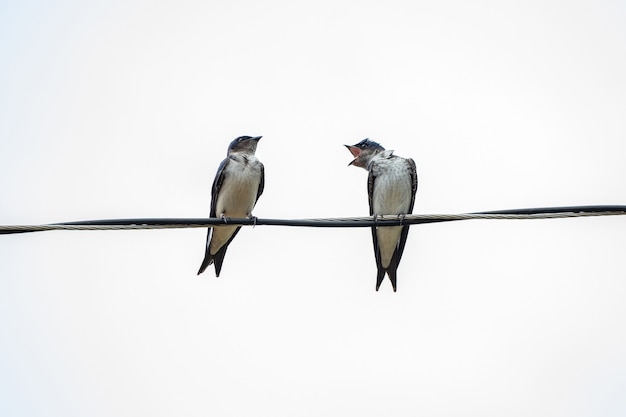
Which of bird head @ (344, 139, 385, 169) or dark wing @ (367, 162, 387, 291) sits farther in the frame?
bird head @ (344, 139, 385, 169)

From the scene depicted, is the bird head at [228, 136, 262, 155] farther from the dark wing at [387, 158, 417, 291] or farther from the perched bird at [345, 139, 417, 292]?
the dark wing at [387, 158, 417, 291]

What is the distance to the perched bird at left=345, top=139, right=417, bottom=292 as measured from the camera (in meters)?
9.29

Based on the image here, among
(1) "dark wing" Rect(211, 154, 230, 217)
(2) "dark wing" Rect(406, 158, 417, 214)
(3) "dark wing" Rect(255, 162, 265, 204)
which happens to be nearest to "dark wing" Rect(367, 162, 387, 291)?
Result: (2) "dark wing" Rect(406, 158, 417, 214)

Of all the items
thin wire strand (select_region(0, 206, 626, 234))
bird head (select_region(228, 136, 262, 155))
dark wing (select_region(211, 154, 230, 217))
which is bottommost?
thin wire strand (select_region(0, 206, 626, 234))

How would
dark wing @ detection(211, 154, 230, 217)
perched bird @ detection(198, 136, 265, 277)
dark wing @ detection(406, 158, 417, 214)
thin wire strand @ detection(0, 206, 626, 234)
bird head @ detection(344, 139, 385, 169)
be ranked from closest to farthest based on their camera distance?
thin wire strand @ detection(0, 206, 626, 234) < perched bird @ detection(198, 136, 265, 277) < dark wing @ detection(211, 154, 230, 217) < dark wing @ detection(406, 158, 417, 214) < bird head @ detection(344, 139, 385, 169)

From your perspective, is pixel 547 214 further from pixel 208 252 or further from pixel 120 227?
pixel 208 252

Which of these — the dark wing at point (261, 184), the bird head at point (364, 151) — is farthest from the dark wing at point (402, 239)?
the dark wing at point (261, 184)

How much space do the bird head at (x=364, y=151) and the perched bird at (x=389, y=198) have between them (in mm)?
35

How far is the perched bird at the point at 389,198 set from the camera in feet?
30.5

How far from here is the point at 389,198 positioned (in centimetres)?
928

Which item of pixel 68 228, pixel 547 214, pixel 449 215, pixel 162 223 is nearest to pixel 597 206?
pixel 547 214

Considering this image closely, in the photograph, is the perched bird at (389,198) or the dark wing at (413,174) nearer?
the perched bird at (389,198)

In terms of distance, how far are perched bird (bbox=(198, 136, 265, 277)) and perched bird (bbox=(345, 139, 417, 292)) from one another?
1.28 meters

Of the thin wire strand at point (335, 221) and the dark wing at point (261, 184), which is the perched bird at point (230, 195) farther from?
the thin wire strand at point (335, 221)
